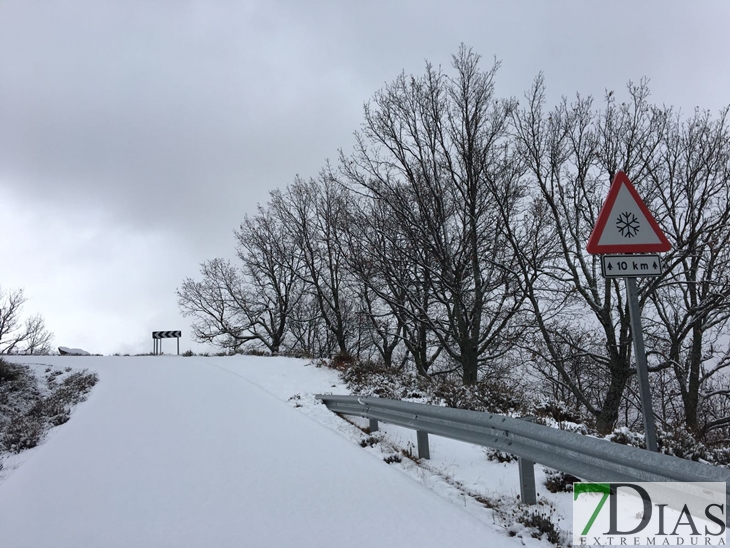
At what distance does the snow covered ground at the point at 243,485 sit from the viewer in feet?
13.0

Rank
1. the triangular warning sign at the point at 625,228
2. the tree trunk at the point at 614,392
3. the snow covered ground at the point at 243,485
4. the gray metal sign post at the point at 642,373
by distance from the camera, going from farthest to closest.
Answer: the tree trunk at the point at 614,392 < the triangular warning sign at the point at 625,228 < the gray metal sign post at the point at 642,373 < the snow covered ground at the point at 243,485

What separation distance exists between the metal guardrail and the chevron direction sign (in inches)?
952

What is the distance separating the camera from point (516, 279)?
14.0 m

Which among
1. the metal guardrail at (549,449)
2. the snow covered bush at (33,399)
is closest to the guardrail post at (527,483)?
the metal guardrail at (549,449)

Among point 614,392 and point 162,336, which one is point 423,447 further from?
point 162,336

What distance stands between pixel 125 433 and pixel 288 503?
4053 mm

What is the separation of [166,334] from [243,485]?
2554 centimetres

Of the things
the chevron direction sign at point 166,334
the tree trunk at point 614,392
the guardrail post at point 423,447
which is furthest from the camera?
the chevron direction sign at point 166,334

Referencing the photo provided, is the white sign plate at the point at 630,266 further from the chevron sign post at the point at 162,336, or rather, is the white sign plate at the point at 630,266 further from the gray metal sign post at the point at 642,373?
the chevron sign post at the point at 162,336

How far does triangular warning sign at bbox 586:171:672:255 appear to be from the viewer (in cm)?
464

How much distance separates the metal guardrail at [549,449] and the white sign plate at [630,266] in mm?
1665

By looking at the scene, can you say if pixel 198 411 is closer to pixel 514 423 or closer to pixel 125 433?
pixel 125 433

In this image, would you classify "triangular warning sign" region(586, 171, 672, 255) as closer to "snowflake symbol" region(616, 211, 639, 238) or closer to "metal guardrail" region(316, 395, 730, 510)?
"snowflake symbol" region(616, 211, 639, 238)
